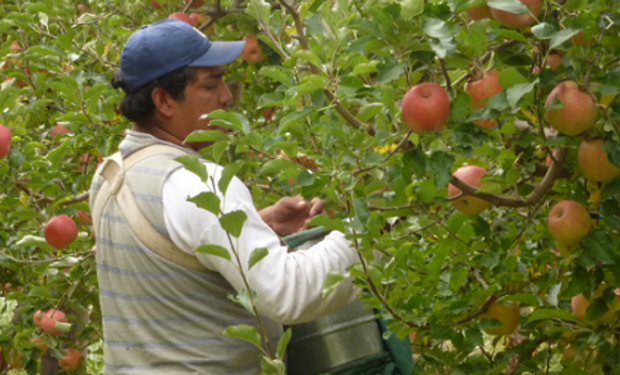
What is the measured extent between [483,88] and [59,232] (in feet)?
6.22

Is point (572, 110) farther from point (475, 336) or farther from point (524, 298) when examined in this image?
point (475, 336)

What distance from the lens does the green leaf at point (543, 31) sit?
3.94 feet

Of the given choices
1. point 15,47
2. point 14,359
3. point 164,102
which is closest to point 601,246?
point 164,102

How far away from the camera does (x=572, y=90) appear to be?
49.1 inches

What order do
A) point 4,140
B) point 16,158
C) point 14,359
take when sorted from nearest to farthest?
point 4,140
point 16,158
point 14,359

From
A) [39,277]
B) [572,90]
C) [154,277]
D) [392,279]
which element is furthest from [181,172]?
[39,277]

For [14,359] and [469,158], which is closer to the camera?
[469,158]

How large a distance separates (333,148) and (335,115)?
0.10m

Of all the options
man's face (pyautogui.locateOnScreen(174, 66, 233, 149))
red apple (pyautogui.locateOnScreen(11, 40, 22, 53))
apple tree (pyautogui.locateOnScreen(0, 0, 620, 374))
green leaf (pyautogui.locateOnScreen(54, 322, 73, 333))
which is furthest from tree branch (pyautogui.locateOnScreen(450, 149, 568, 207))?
red apple (pyautogui.locateOnScreen(11, 40, 22, 53))

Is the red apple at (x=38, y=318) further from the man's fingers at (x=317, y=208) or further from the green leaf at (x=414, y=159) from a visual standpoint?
the green leaf at (x=414, y=159)

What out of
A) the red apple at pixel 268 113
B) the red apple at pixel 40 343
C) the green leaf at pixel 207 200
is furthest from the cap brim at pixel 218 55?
the red apple at pixel 40 343

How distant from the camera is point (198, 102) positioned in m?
1.89

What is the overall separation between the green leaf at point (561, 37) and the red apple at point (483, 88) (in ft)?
0.57

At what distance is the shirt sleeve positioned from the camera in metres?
1.56
